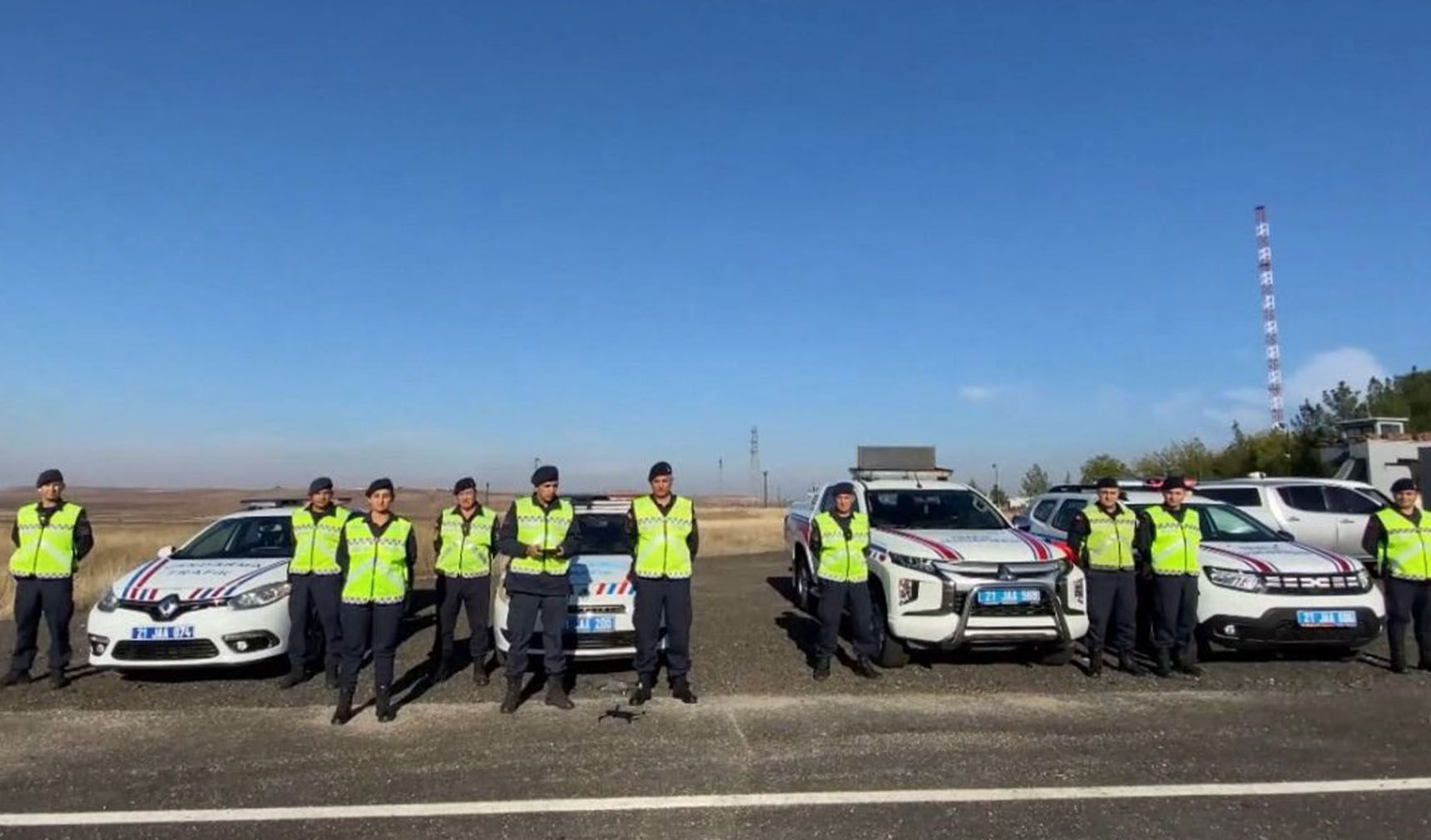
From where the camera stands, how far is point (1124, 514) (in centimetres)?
845

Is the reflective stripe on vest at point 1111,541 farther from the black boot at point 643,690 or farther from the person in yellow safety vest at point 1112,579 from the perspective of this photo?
the black boot at point 643,690

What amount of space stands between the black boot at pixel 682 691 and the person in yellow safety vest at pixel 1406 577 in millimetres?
6090

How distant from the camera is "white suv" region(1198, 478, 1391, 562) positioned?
14047mm

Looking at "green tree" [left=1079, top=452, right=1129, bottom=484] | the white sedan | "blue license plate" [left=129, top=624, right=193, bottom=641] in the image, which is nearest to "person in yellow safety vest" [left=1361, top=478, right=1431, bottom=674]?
the white sedan

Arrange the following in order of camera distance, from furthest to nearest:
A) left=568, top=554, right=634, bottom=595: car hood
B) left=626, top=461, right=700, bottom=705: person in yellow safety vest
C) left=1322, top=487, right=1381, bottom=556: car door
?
1. left=1322, top=487, right=1381, bottom=556: car door
2. left=568, top=554, right=634, bottom=595: car hood
3. left=626, top=461, right=700, bottom=705: person in yellow safety vest

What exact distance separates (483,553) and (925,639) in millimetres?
3975

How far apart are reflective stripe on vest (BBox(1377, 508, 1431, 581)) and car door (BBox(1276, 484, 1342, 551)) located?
6016mm

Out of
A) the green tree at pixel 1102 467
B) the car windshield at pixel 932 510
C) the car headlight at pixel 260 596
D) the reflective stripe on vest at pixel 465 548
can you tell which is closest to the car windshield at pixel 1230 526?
the car windshield at pixel 932 510

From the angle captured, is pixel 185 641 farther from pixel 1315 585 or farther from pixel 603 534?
pixel 1315 585

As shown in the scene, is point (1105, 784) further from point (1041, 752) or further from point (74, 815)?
point (74, 815)

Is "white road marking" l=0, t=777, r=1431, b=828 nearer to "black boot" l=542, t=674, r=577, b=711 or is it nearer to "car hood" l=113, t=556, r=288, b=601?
"black boot" l=542, t=674, r=577, b=711

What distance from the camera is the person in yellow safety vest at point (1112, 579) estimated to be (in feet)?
27.2

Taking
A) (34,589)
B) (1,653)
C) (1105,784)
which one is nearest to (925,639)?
(1105,784)

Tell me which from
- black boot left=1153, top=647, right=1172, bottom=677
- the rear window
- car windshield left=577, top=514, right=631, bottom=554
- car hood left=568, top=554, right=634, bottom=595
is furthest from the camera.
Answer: the rear window
